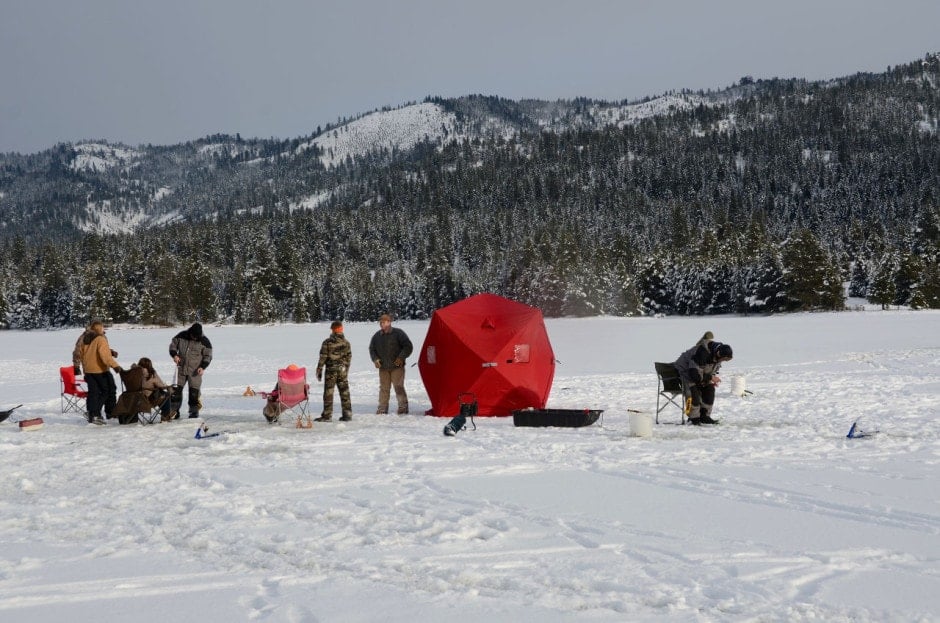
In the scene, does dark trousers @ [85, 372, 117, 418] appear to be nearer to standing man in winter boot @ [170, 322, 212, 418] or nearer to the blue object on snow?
standing man in winter boot @ [170, 322, 212, 418]

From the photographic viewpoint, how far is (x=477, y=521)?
18.7 ft

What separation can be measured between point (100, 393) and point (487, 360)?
266 inches

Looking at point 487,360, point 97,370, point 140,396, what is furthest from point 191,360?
point 487,360

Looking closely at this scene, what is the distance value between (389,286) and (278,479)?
3407 inches

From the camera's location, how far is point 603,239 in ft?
439

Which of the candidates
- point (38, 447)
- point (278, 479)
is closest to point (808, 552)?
point (278, 479)

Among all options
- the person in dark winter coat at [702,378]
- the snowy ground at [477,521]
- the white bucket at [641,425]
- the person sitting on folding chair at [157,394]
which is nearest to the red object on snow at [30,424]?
the snowy ground at [477,521]

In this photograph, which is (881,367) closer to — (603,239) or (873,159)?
(603,239)

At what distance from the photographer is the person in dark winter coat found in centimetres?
1077

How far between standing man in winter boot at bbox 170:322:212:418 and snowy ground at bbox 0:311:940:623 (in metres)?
1.09

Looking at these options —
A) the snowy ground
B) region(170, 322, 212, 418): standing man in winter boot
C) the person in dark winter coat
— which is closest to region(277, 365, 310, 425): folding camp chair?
the snowy ground

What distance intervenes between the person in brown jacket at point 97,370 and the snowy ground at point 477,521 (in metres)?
0.73

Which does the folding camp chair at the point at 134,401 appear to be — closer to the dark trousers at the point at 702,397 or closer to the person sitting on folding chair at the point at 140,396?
the person sitting on folding chair at the point at 140,396

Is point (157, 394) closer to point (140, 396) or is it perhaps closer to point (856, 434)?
point (140, 396)
